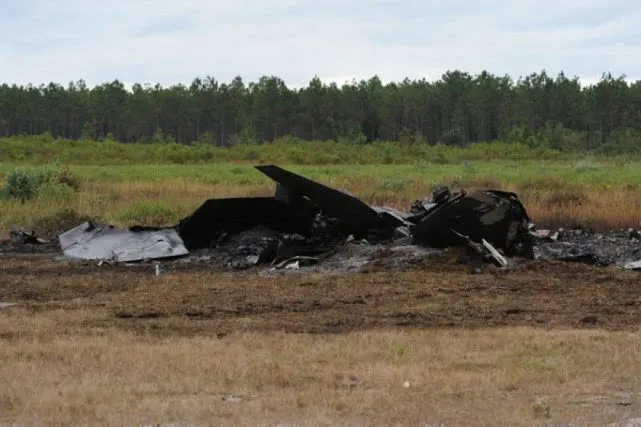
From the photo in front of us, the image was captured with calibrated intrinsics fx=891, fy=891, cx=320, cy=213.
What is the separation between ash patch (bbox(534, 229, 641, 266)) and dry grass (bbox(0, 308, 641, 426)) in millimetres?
6246

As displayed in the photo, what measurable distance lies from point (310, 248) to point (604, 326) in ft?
22.1

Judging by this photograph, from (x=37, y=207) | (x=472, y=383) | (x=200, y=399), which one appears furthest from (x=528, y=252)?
(x=37, y=207)

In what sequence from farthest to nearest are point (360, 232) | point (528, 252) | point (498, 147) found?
1. point (498, 147)
2. point (360, 232)
3. point (528, 252)

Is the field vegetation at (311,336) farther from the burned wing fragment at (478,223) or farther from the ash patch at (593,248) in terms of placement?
the ash patch at (593,248)

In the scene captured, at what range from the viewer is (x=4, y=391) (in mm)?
6172

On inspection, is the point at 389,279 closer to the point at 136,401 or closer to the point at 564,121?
the point at 136,401

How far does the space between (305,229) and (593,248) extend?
5.09m

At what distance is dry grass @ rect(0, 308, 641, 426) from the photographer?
18.6 feet

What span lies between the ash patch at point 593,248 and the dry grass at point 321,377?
6246 millimetres

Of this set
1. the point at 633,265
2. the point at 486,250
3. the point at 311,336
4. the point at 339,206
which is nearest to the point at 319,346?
the point at 311,336

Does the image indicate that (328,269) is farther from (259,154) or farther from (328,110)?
(328,110)

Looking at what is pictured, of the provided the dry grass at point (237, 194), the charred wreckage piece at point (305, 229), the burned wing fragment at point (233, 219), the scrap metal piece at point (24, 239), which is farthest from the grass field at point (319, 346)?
the dry grass at point (237, 194)

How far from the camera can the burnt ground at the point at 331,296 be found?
30.6ft

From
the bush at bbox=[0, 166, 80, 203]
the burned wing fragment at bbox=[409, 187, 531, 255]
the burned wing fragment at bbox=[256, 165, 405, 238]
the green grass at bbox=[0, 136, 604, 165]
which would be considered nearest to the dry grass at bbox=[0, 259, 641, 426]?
the burned wing fragment at bbox=[409, 187, 531, 255]
